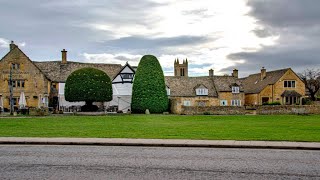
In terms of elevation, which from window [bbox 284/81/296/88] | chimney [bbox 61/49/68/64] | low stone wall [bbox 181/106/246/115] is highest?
chimney [bbox 61/49/68/64]

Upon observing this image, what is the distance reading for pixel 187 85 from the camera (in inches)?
2963

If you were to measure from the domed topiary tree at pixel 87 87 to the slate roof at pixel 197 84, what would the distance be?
20.2 metres

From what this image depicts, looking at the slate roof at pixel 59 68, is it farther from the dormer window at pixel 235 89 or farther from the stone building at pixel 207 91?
the dormer window at pixel 235 89

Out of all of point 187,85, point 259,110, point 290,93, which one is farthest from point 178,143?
point 290,93

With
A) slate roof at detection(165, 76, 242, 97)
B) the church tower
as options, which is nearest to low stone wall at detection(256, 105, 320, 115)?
slate roof at detection(165, 76, 242, 97)

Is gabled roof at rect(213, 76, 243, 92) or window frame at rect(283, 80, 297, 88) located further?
window frame at rect(283, 80, 297, 88)

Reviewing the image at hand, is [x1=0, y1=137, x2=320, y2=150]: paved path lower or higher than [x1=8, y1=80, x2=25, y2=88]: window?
lower

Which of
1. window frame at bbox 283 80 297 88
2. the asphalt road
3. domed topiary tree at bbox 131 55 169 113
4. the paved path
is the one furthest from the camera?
window frame at bbox 283 80 297 88

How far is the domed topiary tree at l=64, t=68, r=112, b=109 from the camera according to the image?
54.8 metres

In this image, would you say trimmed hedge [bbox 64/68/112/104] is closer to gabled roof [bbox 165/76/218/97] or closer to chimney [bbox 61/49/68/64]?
chimney [bbox 61/49/68/64]

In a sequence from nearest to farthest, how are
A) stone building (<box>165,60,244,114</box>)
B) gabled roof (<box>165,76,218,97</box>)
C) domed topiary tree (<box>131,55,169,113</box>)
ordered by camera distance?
domed topiary tree (<box>131,55,169,113</box>) → stone building (<box>165,60,244,114</box>) → gabled roof (<box>165,76,218,97</box>)

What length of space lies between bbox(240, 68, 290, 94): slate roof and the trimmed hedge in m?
33.7

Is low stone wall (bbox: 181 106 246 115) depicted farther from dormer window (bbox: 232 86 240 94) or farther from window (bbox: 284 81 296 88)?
window (bbox: 284 81 296 88)

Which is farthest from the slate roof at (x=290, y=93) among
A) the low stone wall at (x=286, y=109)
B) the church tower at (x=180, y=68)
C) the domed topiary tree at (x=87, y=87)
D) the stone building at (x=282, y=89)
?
the church tower at (x=180, y=68)
